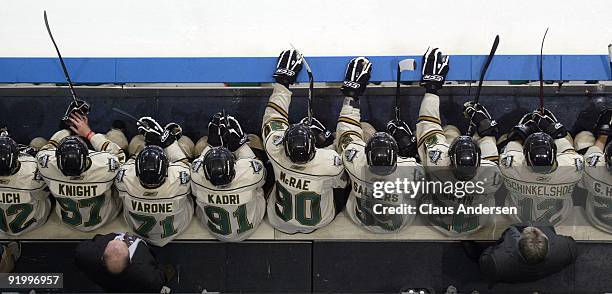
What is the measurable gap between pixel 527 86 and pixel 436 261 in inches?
36.4

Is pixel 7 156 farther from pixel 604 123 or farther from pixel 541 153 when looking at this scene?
pixel 604 123

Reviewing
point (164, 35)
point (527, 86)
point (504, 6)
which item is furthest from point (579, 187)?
point (164, 35)

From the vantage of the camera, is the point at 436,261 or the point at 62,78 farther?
the point at 62,78

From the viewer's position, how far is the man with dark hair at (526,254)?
3.36m

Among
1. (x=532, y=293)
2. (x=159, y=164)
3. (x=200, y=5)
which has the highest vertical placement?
(x=200, y=5)

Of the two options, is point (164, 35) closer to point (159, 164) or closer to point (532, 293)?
point (159, 164)

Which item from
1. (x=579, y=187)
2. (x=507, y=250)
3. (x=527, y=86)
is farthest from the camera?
(x=527, y=86)

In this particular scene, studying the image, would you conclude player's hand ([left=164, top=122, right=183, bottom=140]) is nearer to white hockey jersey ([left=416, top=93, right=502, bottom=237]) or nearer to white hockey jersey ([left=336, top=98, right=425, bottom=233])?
white hockey jersey ([left=336, top=98, right=425, bottom=233])

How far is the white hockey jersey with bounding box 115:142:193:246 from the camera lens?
3525 mm

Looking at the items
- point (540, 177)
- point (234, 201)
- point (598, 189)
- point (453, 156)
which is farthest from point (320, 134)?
point (598, 189)

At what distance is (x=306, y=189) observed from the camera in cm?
356

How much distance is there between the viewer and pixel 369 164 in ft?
11.3

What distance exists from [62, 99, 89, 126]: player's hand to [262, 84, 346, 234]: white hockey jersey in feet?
2.70

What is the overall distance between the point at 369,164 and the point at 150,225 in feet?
3.11
